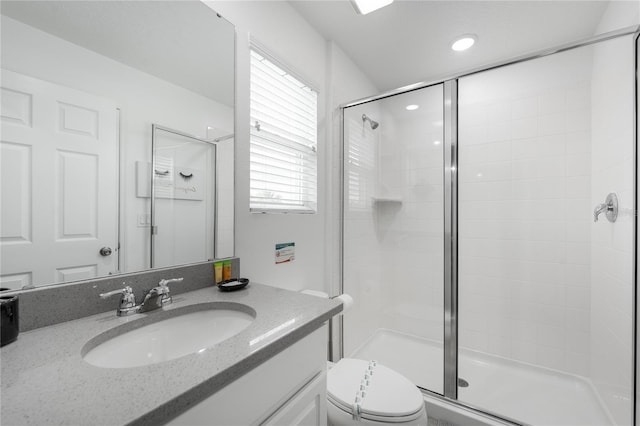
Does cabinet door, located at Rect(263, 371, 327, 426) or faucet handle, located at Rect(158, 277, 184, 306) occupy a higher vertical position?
faucet handle, located at Rect(158, 277, 184, 306)

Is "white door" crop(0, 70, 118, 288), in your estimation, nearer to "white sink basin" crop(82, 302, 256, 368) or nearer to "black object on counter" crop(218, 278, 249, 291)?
"white sink basin" crop(82, 302, 256, 368)

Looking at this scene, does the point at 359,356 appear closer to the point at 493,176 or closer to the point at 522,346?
the point at 522,346

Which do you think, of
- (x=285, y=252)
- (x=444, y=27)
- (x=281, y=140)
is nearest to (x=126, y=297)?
(x=285, y=252)

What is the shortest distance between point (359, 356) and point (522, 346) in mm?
1218

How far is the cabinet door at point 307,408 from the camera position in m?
0.69

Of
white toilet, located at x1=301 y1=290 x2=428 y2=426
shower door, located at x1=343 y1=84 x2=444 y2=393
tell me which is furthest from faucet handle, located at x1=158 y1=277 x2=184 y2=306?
shower door, located at x1=343 y1=84 x2=444 y2=393

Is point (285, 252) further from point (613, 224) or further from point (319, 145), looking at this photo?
point (613, 224)

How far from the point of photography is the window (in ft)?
4.52

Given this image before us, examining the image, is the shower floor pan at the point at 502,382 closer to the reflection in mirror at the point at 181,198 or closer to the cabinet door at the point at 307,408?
the cabinet door at the point at 307,408

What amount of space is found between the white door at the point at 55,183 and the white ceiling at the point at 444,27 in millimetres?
1348

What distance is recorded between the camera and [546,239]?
1993 mm

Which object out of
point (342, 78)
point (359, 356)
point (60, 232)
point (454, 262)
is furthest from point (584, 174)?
point (60, 232)

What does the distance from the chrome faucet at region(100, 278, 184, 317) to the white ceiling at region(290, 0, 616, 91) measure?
1663mm

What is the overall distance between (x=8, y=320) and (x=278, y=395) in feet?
2.05
